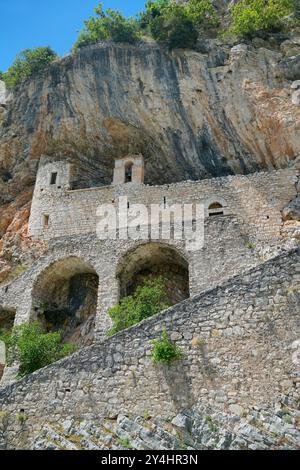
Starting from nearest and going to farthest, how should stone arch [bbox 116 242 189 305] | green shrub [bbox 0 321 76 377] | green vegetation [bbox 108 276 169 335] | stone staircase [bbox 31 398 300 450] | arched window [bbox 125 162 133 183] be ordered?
stone staircase [bbox 31 398 300 450]
green shrub [bbox 0 321 76 377]
green vegetation [bbox 108 276 169 335]
stone arch [bbox 116 242 189 305]
arched window [bbox 125 162 133 183]

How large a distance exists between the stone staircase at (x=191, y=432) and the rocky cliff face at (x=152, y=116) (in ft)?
42.7

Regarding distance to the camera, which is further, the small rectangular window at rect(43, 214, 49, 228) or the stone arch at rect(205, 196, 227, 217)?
the small rectangular window at rect(43, 214, 49, 228)

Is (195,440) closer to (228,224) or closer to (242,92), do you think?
(228,224)

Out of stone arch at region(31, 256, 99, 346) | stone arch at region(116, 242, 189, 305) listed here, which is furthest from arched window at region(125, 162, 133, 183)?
stone arch at region(31, 256, 99, 346)

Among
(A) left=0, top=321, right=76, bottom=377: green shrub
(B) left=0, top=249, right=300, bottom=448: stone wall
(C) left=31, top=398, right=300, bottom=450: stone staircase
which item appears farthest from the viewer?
(A) left=0, top=321, right=76, bottom=377: green shrub

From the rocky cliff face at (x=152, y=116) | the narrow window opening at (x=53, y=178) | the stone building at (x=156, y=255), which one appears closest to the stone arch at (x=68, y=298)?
the stone building at (x=156, y=255)

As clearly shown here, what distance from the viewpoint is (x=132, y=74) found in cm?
2145

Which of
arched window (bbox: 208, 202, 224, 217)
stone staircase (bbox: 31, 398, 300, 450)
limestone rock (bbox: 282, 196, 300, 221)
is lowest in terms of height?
stone staircase (bbox: 31, 398, 300, 450)

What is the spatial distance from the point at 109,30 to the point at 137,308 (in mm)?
14818

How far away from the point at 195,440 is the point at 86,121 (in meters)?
18.0

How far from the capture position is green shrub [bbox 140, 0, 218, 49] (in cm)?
2138

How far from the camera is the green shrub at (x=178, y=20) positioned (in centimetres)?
2138

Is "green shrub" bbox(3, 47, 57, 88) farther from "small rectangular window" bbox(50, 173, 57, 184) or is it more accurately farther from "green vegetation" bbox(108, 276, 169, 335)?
"green vegetation" bbox(108, 276, 169, 335)

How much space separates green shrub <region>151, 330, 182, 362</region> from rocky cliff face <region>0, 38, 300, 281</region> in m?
11.9
